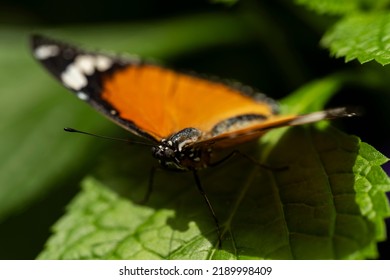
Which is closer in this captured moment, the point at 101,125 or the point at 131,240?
the point at 131,240

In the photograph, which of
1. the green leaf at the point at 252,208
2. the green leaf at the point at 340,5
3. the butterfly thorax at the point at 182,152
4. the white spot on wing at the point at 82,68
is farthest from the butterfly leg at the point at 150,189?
the green leaf at the point at 340,5

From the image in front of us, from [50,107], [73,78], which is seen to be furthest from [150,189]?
[50,107]

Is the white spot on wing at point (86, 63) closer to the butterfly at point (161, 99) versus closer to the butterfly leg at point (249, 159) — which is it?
the butterfly at point (161, 99)

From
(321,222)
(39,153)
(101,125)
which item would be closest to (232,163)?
(321,222)

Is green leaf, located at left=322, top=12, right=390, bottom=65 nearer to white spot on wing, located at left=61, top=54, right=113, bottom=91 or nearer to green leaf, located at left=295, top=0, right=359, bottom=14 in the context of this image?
green leaf, located at left=295, top=0, right=359, bottom=14

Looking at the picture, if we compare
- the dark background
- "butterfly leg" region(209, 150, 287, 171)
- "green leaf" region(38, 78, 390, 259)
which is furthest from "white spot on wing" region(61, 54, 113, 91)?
the dark background
